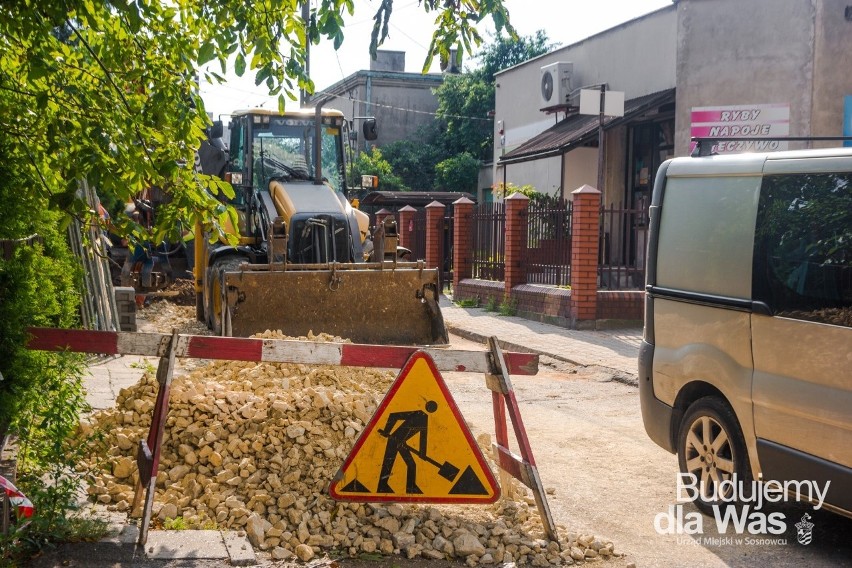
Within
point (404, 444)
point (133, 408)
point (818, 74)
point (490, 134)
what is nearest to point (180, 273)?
point (818, 74)

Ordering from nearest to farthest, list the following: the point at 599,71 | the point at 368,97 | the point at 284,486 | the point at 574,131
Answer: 1. the point at 284,486
2. the point at 574,131
3. the point at 599,71
4. the point at 368,97

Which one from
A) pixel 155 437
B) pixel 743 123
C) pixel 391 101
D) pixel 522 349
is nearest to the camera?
pixel 155 437

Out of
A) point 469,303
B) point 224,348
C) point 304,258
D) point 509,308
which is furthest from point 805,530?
point 469,303

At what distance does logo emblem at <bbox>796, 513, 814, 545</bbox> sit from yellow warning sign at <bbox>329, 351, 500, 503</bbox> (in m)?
1.76

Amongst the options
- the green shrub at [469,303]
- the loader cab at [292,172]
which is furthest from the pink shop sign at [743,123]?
the loader cab at [292,172]

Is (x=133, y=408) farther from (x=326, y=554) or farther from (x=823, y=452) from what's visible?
(x=823, y=452)

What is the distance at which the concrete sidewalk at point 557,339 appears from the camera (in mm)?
12695

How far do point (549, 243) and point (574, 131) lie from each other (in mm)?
7397

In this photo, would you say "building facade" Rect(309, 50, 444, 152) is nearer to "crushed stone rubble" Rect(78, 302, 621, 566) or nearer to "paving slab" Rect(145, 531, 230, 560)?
"crushed stone rubble" Rect(78, 302, 621, 566)

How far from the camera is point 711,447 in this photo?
5.82m

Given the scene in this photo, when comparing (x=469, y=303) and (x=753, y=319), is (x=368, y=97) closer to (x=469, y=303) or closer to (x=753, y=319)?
(x=469, y=303)

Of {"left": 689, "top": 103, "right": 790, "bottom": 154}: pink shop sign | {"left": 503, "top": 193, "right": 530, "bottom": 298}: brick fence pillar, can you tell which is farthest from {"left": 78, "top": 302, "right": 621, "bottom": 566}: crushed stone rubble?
{"left": 689, "top": 103, "right": 790, "bottom": 154}: pink shop sign

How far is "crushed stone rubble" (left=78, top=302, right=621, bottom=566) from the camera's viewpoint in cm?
515

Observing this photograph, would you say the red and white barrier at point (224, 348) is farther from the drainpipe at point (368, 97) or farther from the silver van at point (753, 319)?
the drainpipe at point (368, 97)
